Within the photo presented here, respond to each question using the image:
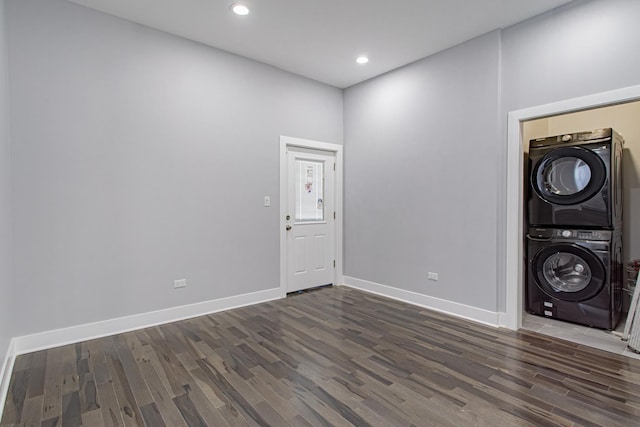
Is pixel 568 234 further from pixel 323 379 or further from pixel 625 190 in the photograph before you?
pixel 323 379

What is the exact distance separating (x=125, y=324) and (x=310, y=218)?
2.58 meters

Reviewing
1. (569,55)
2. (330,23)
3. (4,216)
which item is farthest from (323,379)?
(569,55)

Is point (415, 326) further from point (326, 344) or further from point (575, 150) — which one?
point (575, 150)

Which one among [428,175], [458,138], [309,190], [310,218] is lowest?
[310,218]

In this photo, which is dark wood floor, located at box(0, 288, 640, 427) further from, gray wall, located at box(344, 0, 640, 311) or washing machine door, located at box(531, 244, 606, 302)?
gray wall, located at box(344, 0, 640, 311)

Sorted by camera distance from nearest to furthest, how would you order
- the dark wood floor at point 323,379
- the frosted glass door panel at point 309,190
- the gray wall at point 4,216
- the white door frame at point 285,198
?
the dark wood floor at point 323,379 < the gray wall at point 4,216 < the white door frame at point 285,198 < the frosted glass door panel at point 309,190

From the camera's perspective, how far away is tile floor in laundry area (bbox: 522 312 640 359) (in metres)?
2.83

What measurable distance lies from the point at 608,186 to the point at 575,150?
0.46 m

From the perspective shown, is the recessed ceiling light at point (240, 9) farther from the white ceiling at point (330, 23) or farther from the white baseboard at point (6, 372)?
the white baseboard at point (6, 372)

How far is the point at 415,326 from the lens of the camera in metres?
3.34

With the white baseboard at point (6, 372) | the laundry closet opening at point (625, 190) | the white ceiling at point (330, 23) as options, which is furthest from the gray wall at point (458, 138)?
the white baseboard at point (6, 372)

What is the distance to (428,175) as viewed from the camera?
3.94 metres

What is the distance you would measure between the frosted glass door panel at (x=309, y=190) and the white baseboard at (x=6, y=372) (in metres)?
3.10

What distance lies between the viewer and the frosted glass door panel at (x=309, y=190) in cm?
462
